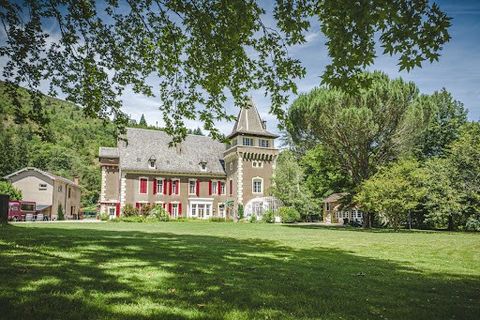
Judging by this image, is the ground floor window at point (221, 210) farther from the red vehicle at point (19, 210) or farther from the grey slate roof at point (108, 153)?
the red vehicle at point (19, 210)

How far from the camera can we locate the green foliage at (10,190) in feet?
136

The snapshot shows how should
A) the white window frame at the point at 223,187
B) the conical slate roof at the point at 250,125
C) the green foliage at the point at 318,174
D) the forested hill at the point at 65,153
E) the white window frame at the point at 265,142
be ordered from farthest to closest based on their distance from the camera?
the forested hill at the point at 65,153 < the white window frame at the point at 223,187 < the white window frame at the point at 265,142 < the conical slate roof at the point at 250,125 < the green foliage at the point at 318,174

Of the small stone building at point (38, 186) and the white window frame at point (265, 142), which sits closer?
the white window frame at point (265, 142)

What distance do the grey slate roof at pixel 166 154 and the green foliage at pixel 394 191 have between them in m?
21.0

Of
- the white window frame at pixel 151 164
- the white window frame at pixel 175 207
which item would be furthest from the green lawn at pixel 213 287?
the white window frame at pixel 175 207

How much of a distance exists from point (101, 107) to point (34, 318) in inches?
263

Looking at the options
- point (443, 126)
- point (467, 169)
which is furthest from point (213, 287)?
point (443, 126)

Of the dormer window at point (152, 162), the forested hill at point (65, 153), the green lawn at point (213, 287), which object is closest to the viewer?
the green lawn at point (213, 287)

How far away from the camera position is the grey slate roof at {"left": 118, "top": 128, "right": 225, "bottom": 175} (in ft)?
143

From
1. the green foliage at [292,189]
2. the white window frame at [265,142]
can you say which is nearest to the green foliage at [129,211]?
the green foliage at [292,189]

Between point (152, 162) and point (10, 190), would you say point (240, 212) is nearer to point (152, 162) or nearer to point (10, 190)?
point (152, 162)

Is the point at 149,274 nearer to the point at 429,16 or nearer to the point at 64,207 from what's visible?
the point at 429,16

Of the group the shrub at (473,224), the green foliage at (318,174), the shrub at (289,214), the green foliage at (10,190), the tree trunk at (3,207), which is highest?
the green foliage at (318,174)

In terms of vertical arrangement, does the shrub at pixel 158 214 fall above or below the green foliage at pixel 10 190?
below
